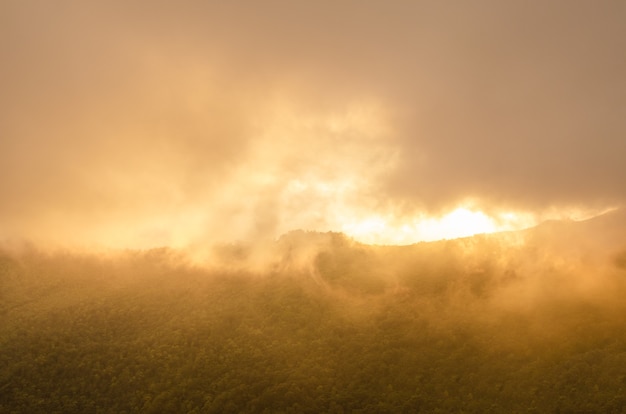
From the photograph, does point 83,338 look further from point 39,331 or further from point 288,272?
point 288,272

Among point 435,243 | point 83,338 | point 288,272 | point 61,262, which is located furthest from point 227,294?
point 435,243

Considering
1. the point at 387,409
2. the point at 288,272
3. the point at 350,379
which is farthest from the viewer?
the point at 288,272

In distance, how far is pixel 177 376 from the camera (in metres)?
61.7

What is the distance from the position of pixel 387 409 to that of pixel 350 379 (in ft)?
23.9

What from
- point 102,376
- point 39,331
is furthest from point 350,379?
point 39,331

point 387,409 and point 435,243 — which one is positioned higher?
point 435,243

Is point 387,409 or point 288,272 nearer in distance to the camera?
point 387,409

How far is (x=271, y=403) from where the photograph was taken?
5538 cm

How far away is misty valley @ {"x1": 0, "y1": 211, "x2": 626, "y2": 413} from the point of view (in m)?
56.2

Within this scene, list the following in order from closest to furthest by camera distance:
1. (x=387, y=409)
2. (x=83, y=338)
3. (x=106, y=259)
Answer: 1. (x=387, y=409)
2. (x=83, y=338)
3. (x=106, y=259)

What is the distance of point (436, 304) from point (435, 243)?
86.0 ft

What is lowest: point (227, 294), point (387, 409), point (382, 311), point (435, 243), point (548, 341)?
point (387, 409)

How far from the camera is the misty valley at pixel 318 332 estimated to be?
184 ft

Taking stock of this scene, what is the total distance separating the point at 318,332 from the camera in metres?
73.0
